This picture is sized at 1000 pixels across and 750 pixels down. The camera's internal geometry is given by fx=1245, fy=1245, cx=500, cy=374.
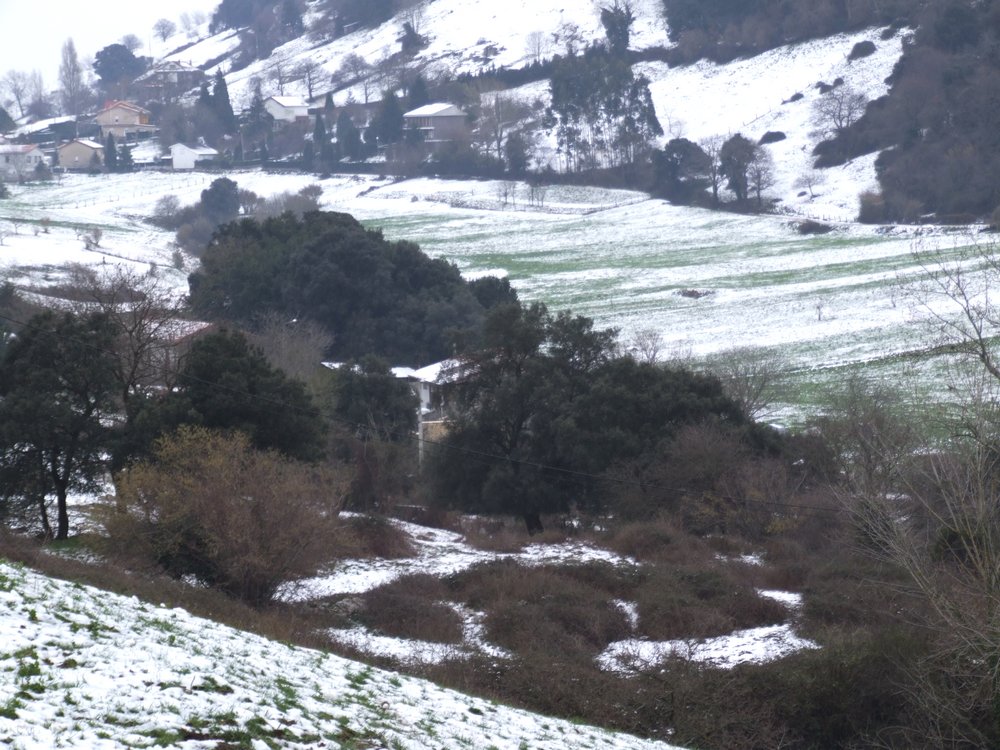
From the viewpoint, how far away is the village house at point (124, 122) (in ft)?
374

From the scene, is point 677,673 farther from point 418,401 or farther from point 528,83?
point 528,83

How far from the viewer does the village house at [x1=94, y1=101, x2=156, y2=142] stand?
11394 centimetres

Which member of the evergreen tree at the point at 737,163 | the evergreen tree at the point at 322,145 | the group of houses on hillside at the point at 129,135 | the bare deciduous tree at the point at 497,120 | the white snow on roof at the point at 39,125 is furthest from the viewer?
the white snow on roof at the point at 39,125

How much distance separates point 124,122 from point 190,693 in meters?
114

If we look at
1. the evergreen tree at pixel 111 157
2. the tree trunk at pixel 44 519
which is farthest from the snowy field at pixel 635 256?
the tree trunk at pixel 44 519

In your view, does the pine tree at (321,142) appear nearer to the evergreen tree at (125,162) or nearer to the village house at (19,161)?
the evergreen tree at (125,162)

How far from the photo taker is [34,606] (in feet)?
32.5

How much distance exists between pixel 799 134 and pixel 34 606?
2916 inches

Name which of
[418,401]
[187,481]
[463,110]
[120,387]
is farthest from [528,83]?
[187,481]

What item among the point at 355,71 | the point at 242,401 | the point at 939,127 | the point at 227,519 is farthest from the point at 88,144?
the point at 227,519

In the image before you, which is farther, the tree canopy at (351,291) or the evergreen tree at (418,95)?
the evergreen tree at (418,95)

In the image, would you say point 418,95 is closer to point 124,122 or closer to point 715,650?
point 124,122

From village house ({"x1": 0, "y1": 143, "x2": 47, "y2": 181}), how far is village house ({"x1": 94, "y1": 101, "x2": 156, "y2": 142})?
29.4ft

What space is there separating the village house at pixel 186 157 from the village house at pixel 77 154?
7987 mm
